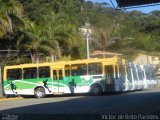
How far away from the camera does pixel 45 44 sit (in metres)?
44.2

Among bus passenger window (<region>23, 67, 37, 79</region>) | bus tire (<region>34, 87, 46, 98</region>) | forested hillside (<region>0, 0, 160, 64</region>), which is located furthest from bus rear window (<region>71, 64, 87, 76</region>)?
forested hillside (<region>0, 0, 160, 64</region>)

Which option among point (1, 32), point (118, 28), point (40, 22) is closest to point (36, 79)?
point (1, 32)

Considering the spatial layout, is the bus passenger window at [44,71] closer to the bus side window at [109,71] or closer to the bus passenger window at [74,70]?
the bus passenger window at [74,70]

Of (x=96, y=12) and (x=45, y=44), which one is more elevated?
(x=96, y=12)

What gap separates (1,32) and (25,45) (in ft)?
18.5

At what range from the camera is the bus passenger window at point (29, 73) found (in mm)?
37459

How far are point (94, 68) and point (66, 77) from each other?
7.67 feet

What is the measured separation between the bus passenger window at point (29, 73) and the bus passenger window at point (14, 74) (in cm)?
40

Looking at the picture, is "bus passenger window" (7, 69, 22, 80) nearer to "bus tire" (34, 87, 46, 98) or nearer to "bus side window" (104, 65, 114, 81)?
"bus tire" (34, 87, 46, 98)

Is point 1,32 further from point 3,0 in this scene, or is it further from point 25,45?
point 25,45

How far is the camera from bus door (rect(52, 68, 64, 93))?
36.8 meters

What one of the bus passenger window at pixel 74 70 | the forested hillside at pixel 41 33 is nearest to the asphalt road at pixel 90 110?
the bus passenger window at pixel 74 70

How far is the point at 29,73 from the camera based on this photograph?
124 ft

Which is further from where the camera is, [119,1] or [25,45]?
[25,45]
